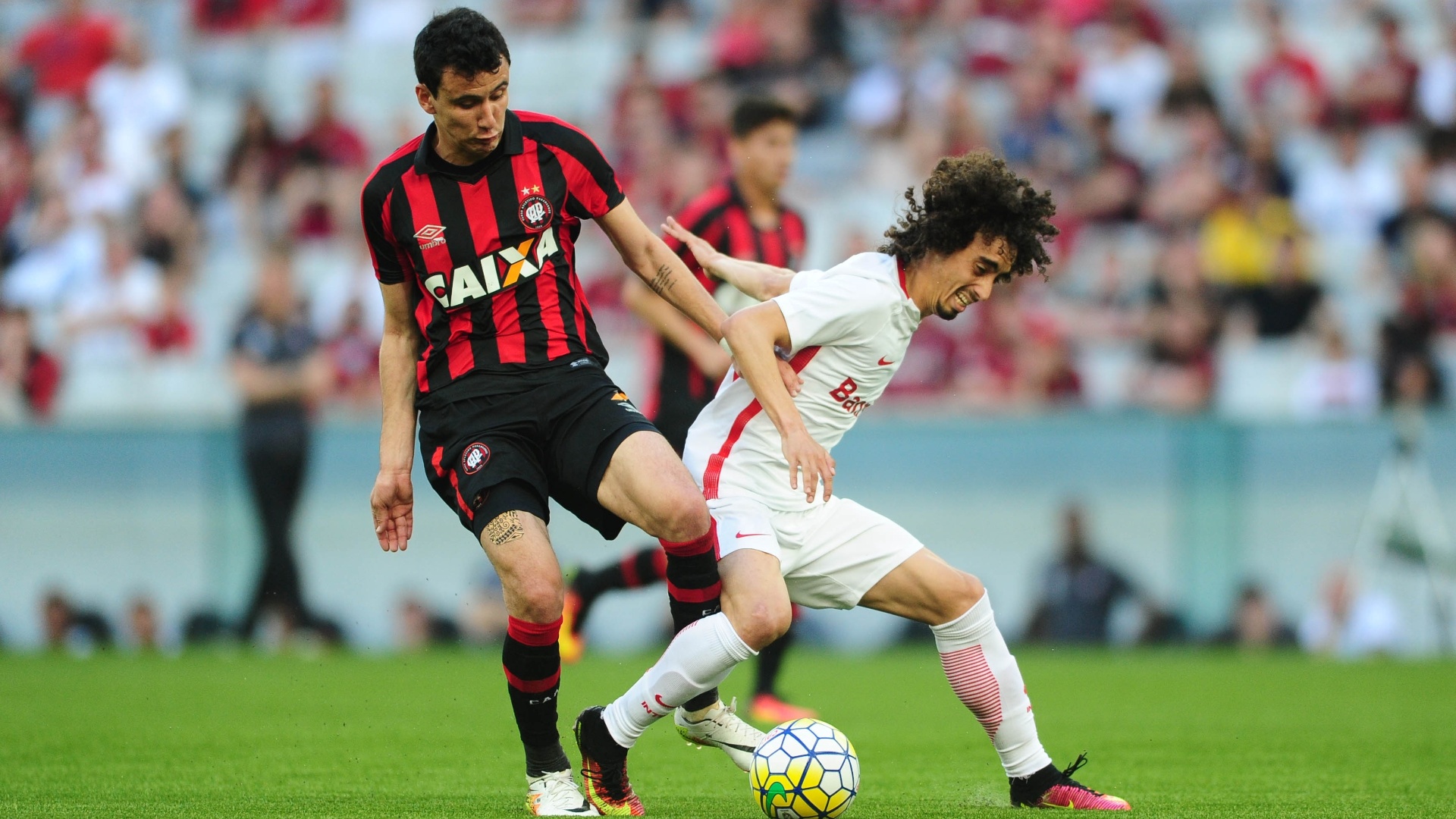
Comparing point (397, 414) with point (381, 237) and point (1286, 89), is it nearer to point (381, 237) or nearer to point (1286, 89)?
point (381, 237)

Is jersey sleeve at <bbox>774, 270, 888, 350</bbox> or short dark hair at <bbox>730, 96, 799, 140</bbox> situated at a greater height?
short dark hair at <bbox>730, 96, 799, 140</bbox>

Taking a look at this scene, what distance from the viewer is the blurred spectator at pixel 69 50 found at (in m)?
16.2

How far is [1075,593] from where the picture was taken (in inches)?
456

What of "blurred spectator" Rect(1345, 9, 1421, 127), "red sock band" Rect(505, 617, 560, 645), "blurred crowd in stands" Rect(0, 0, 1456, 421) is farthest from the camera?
"blurred spectator" Rect(1345, 9, 1421, 127)

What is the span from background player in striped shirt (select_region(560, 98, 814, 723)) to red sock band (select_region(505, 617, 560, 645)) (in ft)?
8.33

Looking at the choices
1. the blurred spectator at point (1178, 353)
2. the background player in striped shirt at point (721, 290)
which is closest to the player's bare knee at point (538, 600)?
the background player in striped shirt at point (721, 290)

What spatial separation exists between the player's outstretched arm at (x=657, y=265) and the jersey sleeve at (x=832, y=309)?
0.25 metres

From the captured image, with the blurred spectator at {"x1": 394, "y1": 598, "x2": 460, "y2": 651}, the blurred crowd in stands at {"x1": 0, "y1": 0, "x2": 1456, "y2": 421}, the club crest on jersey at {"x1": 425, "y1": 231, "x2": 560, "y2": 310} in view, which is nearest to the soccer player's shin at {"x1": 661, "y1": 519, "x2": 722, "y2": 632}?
the club crest on jersey at {"x1": 425, "y1": 231, "x2": 560, "y2": 310}

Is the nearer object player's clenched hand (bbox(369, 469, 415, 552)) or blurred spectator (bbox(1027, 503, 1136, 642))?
player's clenched hand (bbox(369, 469, 415, 552))

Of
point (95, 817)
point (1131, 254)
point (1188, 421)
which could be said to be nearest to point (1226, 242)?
point (1131, 254)

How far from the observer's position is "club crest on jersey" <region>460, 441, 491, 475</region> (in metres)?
4.91

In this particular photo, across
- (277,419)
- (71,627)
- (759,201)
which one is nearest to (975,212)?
(759,201)

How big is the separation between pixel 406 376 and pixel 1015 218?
1.92 metres

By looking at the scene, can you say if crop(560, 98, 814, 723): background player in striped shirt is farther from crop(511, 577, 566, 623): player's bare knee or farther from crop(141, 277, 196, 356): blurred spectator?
crop(141, 277, 196, 356): blurred spectator
